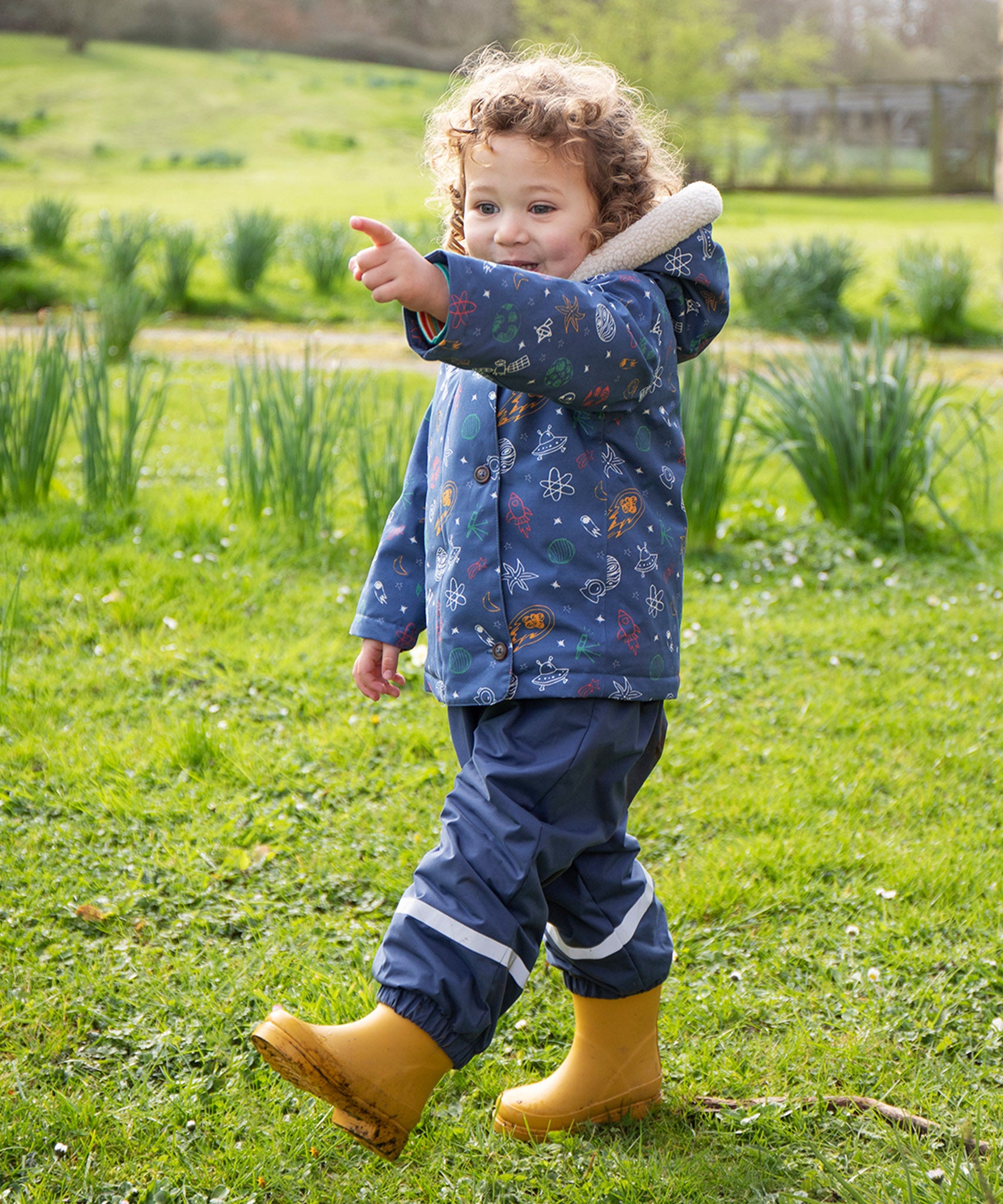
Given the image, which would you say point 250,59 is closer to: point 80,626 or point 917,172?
point 917,172

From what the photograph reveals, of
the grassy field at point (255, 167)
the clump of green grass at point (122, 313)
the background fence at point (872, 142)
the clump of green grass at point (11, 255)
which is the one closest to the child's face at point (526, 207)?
the clump of green grass at point (122, 313)

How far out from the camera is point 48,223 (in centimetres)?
1125

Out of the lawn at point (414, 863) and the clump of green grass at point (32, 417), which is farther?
the clump of green grass at point (32, 417)

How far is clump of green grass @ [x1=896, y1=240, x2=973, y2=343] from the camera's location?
9508mm

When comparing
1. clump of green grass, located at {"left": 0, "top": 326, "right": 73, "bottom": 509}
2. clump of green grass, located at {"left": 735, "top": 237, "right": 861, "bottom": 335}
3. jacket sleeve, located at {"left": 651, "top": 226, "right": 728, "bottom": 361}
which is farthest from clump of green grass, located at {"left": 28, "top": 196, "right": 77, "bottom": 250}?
jacket sleeve, located at {"left": 651, "top": 226, "right": 728, "bottom": 361}

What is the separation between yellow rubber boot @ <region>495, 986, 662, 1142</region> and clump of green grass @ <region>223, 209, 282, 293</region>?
9.73 m

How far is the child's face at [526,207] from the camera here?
1395 millimetres

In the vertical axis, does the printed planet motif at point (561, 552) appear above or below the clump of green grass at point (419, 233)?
below

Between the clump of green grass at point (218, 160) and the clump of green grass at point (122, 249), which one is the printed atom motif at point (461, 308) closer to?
the clump of green grass at point (122, 249)

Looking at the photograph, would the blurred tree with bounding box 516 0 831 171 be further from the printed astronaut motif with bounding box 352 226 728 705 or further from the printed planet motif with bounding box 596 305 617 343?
the printed planet motif with bounding box 596 305 617 343

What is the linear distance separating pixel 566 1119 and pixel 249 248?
9886 mm

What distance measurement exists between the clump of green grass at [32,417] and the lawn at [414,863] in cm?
14

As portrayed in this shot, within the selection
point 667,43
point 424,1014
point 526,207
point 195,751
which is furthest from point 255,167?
point 424,1014

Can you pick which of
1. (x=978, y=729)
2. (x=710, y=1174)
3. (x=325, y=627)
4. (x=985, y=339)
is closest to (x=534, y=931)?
(x=710, y=1174)
